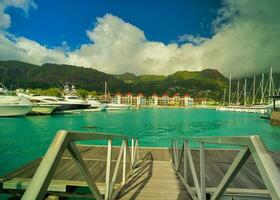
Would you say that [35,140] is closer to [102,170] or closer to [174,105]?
[102,170]

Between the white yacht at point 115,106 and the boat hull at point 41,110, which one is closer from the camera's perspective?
the boat hull at point 41,110

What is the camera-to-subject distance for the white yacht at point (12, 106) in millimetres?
42406

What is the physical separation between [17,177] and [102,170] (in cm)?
220

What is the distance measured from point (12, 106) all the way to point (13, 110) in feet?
2.84

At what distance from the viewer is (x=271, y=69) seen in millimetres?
57844

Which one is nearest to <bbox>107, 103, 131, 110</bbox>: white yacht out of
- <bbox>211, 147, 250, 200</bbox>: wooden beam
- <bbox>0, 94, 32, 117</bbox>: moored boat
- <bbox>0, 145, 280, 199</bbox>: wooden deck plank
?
<bbox>0, 94, 32, 117</bbox>: moored boat

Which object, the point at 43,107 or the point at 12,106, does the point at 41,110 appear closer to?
the point at 43,107

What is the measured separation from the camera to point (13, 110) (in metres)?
43.2

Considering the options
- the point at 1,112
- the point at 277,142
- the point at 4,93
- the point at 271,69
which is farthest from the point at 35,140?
the point at 271,69

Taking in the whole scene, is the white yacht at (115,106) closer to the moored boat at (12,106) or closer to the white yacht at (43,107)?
the white yacht at (43,107)

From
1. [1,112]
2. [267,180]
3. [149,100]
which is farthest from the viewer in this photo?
[149,100]

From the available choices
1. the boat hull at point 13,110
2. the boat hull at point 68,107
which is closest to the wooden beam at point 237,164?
the boat hull at point 13,110

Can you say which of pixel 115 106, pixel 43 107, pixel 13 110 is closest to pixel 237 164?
pixel 13 110

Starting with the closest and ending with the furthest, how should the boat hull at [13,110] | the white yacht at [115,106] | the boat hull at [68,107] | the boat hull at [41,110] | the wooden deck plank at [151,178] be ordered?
the wooden deck plank at [151,178] → the boat hull at [13,110] → the boat hull at [41,110] → the boat hull at [68,107] → the white yacht at [115,106]
